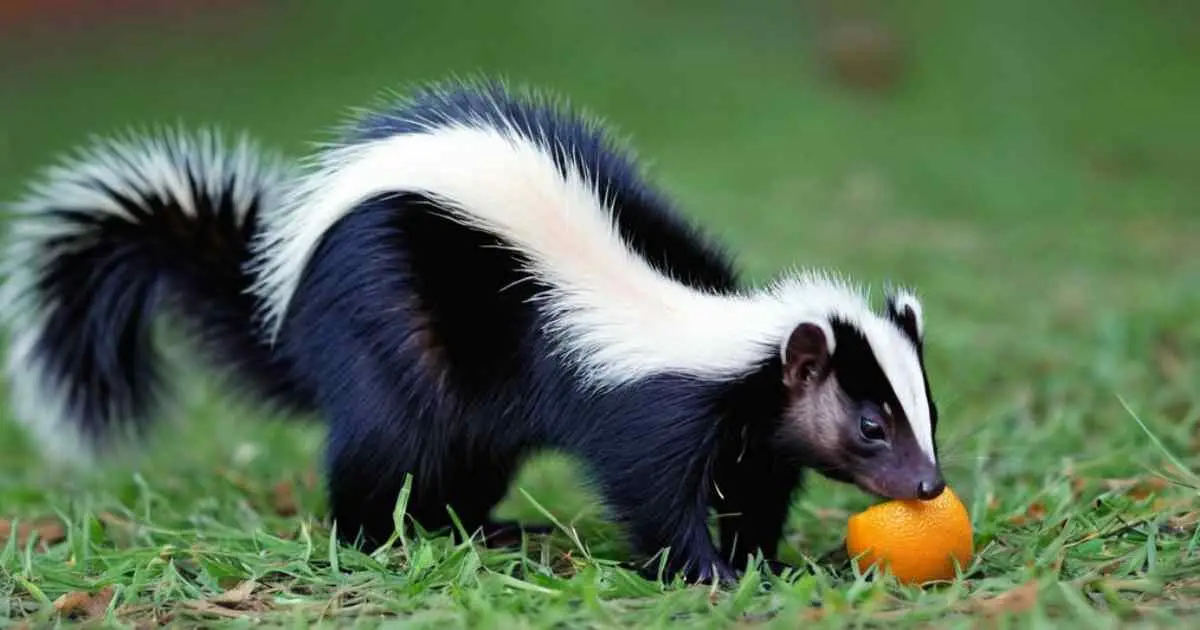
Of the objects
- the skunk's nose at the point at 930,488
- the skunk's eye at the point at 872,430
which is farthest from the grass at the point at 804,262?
the skunk's eye at the point at 872,430

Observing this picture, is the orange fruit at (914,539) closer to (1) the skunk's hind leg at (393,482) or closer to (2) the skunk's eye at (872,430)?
(2) the skunk's eye at (872,430)

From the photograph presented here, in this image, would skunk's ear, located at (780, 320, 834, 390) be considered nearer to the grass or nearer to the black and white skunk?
the black and white skunk

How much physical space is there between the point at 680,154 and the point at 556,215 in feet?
37.9

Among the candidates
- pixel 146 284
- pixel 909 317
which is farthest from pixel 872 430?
pixel 146 284

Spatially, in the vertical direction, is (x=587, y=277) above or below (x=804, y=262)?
below

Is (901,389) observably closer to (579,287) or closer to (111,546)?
(579,287)

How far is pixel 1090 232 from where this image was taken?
12.8 metres

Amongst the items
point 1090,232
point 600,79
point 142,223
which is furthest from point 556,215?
point 600,79

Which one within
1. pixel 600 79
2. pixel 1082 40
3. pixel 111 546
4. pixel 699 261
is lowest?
pixel 111 546

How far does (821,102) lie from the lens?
1792 centimetres

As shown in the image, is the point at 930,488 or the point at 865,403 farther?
the point at 865,403

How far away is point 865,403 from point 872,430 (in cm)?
9

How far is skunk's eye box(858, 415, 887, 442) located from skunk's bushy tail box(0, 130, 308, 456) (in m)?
2.28

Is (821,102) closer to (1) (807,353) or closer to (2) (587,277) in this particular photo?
(2) (587,277)
